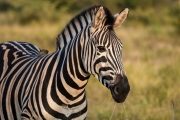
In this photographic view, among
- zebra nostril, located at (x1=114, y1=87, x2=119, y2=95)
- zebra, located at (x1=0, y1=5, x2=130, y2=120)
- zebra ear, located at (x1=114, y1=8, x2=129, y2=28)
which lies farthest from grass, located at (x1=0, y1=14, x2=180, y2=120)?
zebra ear, located at (x1=114, y1=8, x2=129, y2=28)

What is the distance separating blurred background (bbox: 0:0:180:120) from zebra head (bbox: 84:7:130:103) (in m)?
0.47

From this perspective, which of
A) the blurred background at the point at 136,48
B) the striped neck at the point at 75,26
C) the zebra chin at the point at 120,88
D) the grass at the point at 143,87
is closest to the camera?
the zebra chin at the point at 120,88

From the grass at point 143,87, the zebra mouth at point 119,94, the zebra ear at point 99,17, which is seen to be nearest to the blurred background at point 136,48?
the grass at point 143,87

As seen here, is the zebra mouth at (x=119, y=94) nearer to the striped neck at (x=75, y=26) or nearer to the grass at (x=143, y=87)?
A: the grass at (x=143, y=87)

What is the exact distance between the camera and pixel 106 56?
3.76 meters

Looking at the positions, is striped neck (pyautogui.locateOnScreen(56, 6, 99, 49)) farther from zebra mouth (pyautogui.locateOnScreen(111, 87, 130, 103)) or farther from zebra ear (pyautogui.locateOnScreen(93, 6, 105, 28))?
zebra mouth (pyautogui.locateOnScreen(111, 87, 130, 103))

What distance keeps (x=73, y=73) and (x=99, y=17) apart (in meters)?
0.52

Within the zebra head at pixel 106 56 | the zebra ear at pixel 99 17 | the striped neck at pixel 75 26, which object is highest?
the striped neck at pixel 75 26

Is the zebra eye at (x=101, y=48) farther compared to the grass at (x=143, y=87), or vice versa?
the grass at (x=143, y=87)

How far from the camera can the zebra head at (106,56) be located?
3.67 metres

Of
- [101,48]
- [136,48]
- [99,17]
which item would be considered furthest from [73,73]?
[136,48]

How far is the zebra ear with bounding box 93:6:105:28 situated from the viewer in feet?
12.5

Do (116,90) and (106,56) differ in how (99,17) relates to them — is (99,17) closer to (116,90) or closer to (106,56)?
(106,56)

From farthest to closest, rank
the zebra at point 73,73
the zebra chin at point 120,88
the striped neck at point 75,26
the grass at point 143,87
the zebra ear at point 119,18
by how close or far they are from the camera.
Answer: the grass at point 143,87, the striped neck at point 75,26, the zebra ear at point 119,18, the zebra at point 73,73, the zebra chin at point 120,88
